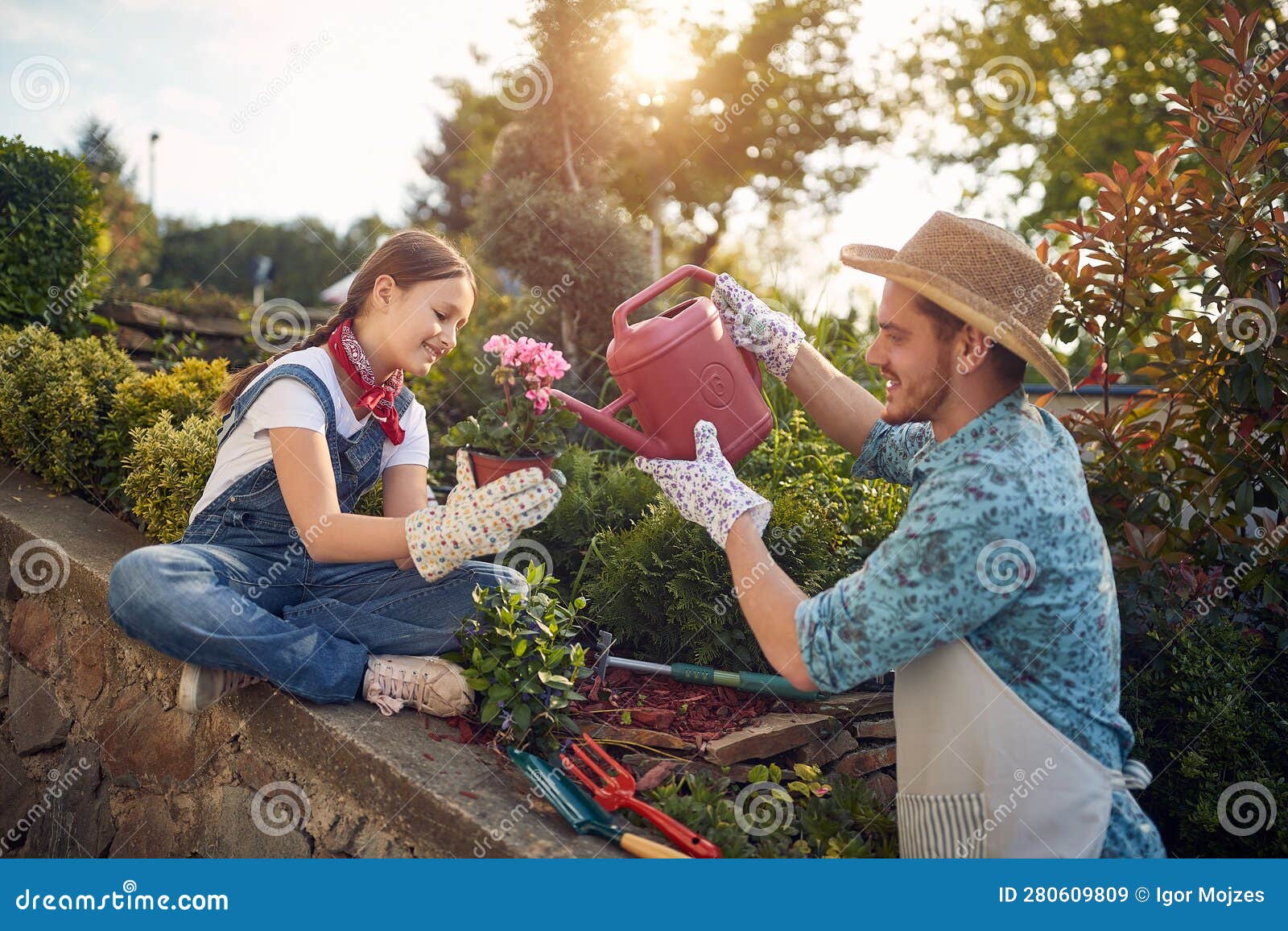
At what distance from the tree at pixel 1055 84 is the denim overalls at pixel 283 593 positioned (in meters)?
8.66

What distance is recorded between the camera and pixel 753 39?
849 centimetres

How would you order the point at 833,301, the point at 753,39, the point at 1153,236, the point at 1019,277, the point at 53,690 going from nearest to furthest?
the point at 1019,277, the point at 1153,236, the point at 53,690, the point at 833,301, the point at 753,39

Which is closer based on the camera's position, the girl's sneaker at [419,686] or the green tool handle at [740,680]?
the girl's sneaker at [419,686]

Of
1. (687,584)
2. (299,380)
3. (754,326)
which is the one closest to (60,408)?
(299,380)

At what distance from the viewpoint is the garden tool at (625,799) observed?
1763 mm

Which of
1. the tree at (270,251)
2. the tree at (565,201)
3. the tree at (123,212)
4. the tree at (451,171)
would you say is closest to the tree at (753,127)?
the tree at (565,201)

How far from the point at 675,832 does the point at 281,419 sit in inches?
49.4

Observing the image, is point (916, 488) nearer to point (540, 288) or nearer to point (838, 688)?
point (838, 688)

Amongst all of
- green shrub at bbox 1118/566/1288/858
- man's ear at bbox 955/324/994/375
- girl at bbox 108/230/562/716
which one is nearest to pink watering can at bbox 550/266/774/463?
girl at bbox 108/230/562/716

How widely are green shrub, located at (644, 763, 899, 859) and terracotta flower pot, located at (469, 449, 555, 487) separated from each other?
0.73 m

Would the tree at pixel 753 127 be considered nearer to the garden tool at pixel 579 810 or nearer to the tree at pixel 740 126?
the tree at pixel 740 126

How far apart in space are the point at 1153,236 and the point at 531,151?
10.6 feet

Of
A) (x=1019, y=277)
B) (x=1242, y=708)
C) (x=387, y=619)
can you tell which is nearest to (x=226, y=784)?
(x=387, y=619)

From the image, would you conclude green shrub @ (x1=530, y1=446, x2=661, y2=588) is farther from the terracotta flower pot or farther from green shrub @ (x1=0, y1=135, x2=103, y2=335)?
green shrub @ (x1=0, y1=135, x2=103, y2=335)
